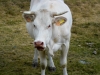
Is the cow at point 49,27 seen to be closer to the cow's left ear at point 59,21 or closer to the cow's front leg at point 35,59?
the cow's left ear at point 59,21

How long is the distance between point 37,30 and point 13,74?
1.85 metres

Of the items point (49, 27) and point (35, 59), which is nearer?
point (49, 27)

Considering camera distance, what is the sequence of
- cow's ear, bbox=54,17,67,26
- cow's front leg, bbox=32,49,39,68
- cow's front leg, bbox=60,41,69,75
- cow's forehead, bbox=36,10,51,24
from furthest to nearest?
cow's front leg, bbox=32,49,39,68 < cow's front leg, bbox=60,41,69,75 < cow's ear, bbox=54,17,67,26 < cow's forehead, bbox=36,10,51,24

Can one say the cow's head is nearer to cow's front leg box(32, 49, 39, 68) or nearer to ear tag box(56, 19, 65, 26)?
ear tag box(56, 19, 65, 26)

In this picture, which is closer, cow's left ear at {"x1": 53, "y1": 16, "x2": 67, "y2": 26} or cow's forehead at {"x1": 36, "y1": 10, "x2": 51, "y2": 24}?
cow's forehead at {"x1": 36, "y1": 10, "x2": 51, "y2": 24}

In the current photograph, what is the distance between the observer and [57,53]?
705 centimetres

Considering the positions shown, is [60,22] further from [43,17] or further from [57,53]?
[57,53]

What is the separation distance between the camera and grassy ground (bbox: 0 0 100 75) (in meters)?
6.17

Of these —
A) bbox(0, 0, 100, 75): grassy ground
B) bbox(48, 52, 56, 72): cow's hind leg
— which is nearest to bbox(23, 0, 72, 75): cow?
bbox(48, 52, 56, 72): cow's hind leg

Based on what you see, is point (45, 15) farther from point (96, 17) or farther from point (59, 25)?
point (96, 17)

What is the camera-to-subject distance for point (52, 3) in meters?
5.15

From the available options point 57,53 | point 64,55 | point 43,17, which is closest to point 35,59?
point 57,53

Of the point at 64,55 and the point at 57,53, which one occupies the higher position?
the point at 64,55

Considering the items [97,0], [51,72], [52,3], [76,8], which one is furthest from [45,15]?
[97,0]
